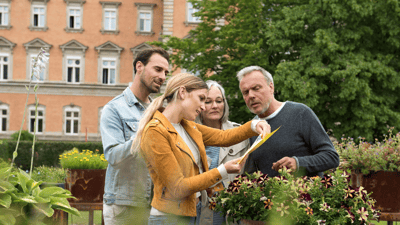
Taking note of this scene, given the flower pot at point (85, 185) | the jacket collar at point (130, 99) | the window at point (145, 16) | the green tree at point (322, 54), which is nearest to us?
the jacket collar at point (130, 99)

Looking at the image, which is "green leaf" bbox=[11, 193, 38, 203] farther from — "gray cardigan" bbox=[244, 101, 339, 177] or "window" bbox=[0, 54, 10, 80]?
"window" bbox=[0, 54, 10, 80]

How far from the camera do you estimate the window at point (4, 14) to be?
27.9 metres

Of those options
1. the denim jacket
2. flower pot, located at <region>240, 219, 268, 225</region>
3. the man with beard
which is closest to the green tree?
the man with beard

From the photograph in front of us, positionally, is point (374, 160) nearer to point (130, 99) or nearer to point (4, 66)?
point (130, 99)

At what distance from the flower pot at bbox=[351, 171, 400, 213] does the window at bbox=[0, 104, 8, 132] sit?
28424mm

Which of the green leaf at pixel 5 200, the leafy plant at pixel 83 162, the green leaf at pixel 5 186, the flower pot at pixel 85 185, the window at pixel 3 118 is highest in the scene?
the green leaf at pixel 5 186

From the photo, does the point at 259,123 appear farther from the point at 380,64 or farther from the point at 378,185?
the point at 380,64

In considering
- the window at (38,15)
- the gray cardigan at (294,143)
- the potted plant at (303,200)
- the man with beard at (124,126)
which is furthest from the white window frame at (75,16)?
the potted plant at (303,200)

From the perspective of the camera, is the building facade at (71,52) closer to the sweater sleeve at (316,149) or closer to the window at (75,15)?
the window at (75,15)

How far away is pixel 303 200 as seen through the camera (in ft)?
5.37

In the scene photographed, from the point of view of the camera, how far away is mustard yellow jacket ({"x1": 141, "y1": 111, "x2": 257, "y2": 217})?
1760 millimetres

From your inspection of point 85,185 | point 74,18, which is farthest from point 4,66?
point 85,185

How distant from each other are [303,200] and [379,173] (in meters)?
1.99

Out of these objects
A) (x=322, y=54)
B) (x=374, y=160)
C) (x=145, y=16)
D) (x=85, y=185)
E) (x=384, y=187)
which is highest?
(x=145, y=16)
